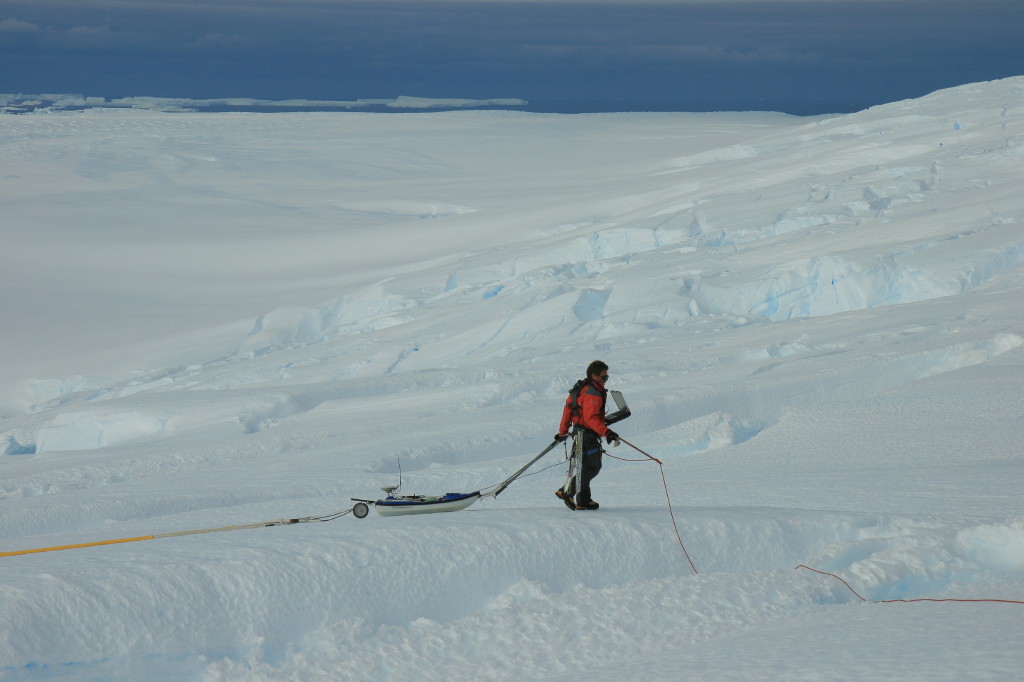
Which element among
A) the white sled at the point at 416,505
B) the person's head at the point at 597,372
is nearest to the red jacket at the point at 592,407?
the person's head at the point at 597,372

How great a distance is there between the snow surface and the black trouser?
6.4 inches

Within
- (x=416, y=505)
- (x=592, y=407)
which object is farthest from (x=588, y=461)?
(x=416, y=505)

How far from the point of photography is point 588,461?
4.57m

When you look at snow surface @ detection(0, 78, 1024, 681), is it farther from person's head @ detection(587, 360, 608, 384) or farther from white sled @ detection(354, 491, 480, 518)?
person's head @ detection(587, 360, 608, 384)

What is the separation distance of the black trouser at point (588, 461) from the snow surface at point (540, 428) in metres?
0.16

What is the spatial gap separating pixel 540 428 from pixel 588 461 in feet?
9.58

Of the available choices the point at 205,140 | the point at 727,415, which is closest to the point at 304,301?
the point at 727,415

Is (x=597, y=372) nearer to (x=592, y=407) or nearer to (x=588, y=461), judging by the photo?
Answer: (x=592, y=407)

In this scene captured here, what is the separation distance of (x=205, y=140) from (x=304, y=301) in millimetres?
28391

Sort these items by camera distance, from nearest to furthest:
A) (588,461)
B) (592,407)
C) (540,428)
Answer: (592,407) < (588,461) < (540,428)

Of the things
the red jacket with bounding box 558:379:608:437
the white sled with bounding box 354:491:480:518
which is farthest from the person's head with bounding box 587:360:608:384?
the white sled with bounding box 354:491:480:518

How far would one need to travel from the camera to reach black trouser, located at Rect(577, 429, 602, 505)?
454 cm

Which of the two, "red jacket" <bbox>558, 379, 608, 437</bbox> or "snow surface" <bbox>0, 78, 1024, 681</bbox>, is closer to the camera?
"snow surface" <bbox>0, 78, 1024, 681</bbox>

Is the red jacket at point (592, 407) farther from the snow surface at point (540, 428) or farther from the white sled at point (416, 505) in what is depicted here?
the white sled at point (416, 505)
